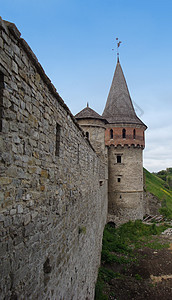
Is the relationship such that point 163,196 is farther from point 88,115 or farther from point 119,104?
point 88,115

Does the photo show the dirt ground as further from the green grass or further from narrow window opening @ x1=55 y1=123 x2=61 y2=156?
narrow window opening @ x1=55 y1=123 x2=61 y2=156

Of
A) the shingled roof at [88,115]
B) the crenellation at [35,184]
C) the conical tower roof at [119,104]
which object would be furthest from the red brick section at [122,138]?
the crenellation at [35,184]

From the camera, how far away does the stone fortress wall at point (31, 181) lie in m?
2.30

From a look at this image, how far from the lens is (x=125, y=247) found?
600 inches

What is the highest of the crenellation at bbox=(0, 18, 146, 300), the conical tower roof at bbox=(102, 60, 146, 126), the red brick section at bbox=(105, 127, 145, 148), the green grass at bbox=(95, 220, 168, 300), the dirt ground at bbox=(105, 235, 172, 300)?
the conical tower roof at bbox=(102, 60, 146, 126)

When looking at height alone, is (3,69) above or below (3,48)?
below

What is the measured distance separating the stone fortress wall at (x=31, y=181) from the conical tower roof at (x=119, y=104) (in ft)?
57.8

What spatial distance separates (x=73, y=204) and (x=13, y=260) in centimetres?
305

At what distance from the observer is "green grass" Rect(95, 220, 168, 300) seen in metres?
10.7

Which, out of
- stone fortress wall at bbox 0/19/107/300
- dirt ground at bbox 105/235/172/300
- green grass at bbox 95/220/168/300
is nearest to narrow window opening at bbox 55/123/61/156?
stone fortress wall at bbox 0/19/107/300

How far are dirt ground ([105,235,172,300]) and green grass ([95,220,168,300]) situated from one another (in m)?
0.27

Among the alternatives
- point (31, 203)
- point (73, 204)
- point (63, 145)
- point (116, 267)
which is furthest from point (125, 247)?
point (31, 203)

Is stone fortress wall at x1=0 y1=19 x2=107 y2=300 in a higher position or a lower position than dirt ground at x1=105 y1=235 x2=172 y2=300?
higher

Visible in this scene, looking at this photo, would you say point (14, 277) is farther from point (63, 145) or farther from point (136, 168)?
point (136, 168)
